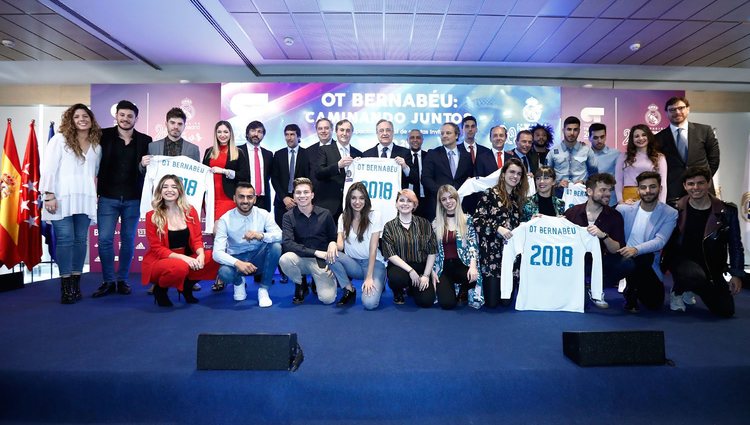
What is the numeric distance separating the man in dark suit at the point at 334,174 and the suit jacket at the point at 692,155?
3.64m

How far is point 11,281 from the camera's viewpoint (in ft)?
15.1

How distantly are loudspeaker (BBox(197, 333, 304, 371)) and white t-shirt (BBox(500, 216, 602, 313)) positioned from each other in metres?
2.19

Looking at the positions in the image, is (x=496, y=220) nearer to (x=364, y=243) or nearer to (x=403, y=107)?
(x=364, y=243)

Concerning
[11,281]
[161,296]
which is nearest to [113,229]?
[161,296]

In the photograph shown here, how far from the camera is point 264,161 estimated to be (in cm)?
A: 482

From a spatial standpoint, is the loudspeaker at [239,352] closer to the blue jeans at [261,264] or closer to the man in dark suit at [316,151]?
the blue jeans at [261,264]

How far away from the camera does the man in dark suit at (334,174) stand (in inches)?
185

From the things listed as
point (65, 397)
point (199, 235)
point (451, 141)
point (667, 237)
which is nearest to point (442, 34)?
point (451, 141)

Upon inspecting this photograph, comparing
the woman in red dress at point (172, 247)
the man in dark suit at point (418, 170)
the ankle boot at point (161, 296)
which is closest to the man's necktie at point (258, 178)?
the woman in red dress at point (172, 247)

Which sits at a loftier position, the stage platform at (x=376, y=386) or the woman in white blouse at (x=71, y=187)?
the woman in white blouse at (x=71, y=187)

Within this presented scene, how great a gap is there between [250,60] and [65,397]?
233 inches

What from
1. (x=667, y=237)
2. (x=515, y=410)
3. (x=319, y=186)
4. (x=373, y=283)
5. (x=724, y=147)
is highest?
(x=724, y=147)

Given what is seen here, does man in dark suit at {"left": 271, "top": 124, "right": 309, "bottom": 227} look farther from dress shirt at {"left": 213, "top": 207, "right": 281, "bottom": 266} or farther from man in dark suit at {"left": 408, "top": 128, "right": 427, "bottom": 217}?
man in dark suit at {"left": 408, "top": 128, "right": 427, "bottom": 217}

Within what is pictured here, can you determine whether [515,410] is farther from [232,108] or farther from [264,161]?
[232,108]
